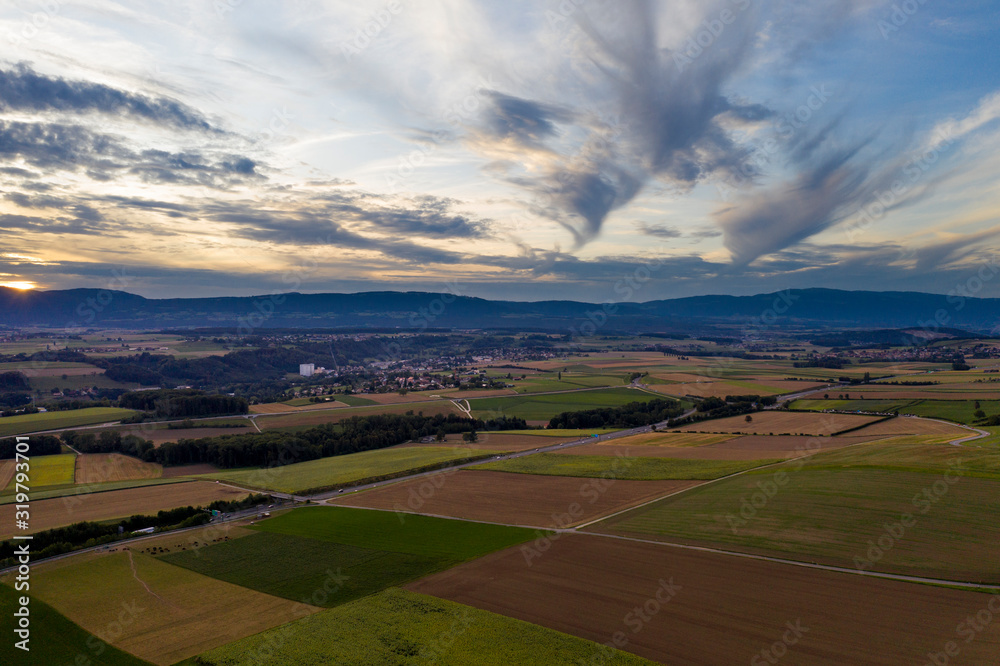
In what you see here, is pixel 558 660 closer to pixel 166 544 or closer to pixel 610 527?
pixel 610 527

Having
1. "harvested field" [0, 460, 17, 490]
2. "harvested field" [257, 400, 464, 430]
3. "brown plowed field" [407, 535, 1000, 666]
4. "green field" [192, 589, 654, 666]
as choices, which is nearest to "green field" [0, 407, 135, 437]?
"harvested field" [0, 460, 17, 490]

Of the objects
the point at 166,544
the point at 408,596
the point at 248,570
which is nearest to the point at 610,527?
the point at 408,596

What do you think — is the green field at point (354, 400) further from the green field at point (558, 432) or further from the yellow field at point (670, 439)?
the yellow field at point (670, 439)

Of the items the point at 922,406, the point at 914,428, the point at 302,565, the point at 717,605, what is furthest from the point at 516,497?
the point at 922,406

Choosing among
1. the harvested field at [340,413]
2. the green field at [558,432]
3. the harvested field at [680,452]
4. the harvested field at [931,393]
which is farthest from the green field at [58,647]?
the harvested field at [931,393]

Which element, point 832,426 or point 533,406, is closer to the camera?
point 832,426

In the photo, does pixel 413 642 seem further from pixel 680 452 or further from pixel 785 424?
pixel 785 424
